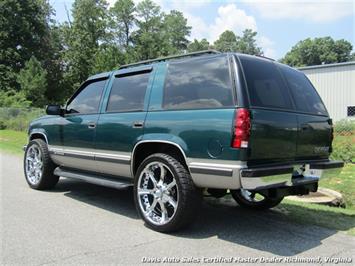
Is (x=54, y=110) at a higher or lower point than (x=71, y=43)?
lower

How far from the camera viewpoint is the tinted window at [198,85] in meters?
4.75

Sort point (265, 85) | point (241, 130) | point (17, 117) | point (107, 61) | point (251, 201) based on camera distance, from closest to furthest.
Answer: point (241, 130)
point (265, 85)
point (251, 201)
point (17, 117)
point (107, 61)

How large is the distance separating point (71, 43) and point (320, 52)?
2345 inches

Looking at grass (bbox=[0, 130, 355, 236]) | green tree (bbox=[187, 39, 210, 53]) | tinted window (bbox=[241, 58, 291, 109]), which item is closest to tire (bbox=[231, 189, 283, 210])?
grass (bbox=[0, 130, 355, 236])

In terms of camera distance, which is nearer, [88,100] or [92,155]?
[92,155]

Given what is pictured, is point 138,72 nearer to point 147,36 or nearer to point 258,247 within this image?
point 258,247

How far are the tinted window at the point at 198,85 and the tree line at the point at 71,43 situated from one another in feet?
105

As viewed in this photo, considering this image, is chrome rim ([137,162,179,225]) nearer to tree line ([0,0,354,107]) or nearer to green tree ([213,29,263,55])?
tree line ([0,0,354,107])

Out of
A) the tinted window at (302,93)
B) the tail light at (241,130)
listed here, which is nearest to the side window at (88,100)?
the tail light at (241,130)

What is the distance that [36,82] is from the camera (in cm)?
4241

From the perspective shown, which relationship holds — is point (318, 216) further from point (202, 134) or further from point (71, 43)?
point (71, 43)

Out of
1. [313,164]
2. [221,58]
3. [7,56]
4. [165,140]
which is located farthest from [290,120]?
[7,56]

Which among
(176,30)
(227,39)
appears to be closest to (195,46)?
(176,30)

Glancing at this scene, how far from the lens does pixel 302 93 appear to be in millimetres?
5574
